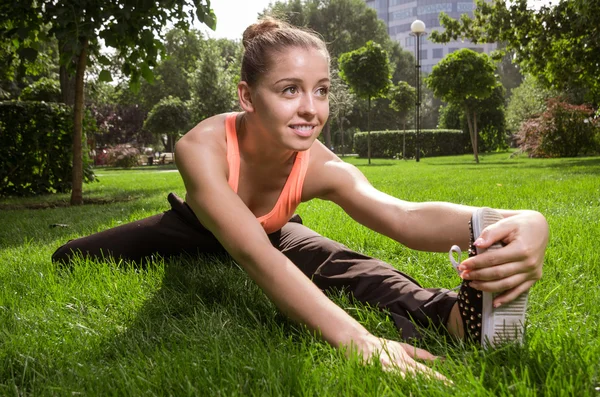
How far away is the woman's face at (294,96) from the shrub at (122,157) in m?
26.4

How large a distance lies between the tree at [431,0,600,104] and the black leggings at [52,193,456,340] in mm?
12155

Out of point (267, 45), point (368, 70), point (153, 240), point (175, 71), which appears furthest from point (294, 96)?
point (175, 71)

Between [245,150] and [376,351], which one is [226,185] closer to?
[245,150]

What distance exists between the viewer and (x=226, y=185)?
81.1 inches

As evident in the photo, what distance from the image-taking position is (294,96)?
2.08 metres

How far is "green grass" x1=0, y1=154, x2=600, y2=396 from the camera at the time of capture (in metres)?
1.43

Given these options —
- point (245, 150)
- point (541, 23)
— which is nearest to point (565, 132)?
point (541, 23)

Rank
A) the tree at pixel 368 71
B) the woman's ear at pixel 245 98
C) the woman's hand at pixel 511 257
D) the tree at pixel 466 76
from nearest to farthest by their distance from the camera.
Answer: the woman's hand at pixel 511 257 < the woman's ear at pixel 245 98 < the tree at pixel 466 76 < the tree at pixel 368 71

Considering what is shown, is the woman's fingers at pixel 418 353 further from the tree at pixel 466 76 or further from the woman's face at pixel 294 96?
the tree at pixel 466 76

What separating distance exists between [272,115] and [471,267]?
956mm

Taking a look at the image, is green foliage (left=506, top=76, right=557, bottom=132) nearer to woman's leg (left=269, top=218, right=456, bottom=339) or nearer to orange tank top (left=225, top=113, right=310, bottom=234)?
woman's leg (left=269, top=218, right=456, bottom=339)

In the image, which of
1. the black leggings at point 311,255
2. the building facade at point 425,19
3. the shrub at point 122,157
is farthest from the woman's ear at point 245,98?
the building facade at point 425,19

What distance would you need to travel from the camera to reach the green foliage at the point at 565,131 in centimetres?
1955

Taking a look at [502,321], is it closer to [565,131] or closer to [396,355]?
[396,355]
